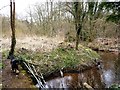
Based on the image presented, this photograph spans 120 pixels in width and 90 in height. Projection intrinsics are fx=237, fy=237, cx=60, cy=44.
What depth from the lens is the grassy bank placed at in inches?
589

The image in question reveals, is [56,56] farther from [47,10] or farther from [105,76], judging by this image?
[47,10]

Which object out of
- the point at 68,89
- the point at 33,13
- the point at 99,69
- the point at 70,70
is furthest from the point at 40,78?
the point at 33,13

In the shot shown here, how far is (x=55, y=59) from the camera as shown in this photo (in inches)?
Result: 653

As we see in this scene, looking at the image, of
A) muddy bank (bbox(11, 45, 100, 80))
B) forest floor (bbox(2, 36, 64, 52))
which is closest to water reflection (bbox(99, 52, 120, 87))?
muddy bank (bbox(11, 45, 100, 80))

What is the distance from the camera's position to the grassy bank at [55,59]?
14949 millimetres

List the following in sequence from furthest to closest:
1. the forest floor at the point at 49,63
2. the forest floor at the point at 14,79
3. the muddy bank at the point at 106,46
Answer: the muddy bank at the point at 106,46, the forest floor at the point at 49,63, the forest floor at the point at 14,79

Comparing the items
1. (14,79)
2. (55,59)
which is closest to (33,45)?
(55,59)

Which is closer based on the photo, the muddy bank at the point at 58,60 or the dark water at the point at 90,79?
the dark water at the point at 90,79

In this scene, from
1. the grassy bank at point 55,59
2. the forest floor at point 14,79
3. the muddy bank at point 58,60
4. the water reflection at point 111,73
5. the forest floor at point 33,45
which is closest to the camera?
the forest floor at point 14,79

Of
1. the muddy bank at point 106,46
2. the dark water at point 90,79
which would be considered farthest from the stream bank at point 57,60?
the muddy bank at point 106,46

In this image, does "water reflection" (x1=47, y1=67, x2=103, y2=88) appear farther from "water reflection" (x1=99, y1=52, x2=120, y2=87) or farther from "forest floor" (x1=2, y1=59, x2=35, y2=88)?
"forest floor" (x1=2, y1=59, x2=35, y2=88)

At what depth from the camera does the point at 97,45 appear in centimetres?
3139

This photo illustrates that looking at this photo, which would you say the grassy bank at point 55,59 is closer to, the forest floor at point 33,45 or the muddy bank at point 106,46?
the forest floor at point 33,45

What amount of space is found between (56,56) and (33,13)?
27.3 m
